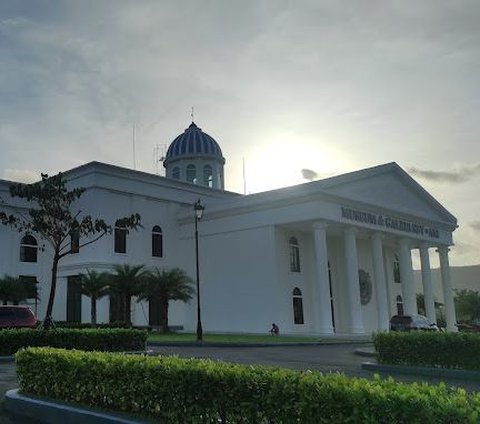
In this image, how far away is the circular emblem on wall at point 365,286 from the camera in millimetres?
44812

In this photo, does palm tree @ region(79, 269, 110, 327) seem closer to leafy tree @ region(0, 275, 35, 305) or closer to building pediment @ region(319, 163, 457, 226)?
leafy tree @ region(0, 275, 35, 305)

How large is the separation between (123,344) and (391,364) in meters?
8.08

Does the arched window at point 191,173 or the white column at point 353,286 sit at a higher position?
the arched window at point 191,173

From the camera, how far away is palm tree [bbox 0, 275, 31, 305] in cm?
3303

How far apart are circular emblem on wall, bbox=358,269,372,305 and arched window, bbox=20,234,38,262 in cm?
2428

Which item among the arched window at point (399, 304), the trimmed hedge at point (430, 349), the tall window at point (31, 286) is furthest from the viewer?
the arched window at point (399, 304)

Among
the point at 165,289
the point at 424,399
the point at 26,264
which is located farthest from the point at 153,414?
the point at 26,264

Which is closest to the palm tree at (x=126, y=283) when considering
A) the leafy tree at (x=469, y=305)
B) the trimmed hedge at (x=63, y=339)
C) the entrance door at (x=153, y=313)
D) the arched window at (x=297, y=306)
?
the entrance door at (x=153, y=313)

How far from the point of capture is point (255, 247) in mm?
38031

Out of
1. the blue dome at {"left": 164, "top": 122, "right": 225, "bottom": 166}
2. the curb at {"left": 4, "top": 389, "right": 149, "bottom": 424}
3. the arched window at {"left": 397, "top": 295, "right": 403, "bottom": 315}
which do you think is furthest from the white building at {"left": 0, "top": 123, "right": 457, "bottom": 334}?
the curb at {"left": 4, "top": 389, "right": 149, "bottom": 424}

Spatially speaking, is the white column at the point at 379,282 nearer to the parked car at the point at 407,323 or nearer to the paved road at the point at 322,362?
the parked car at the point at 407,323

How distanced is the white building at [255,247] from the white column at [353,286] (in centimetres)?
7

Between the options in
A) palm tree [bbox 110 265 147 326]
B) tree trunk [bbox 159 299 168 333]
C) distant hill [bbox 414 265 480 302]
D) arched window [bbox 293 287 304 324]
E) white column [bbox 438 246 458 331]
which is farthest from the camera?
distant hill [bbox 414 265 480 302]

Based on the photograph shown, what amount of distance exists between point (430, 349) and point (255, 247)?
78.7 feet
